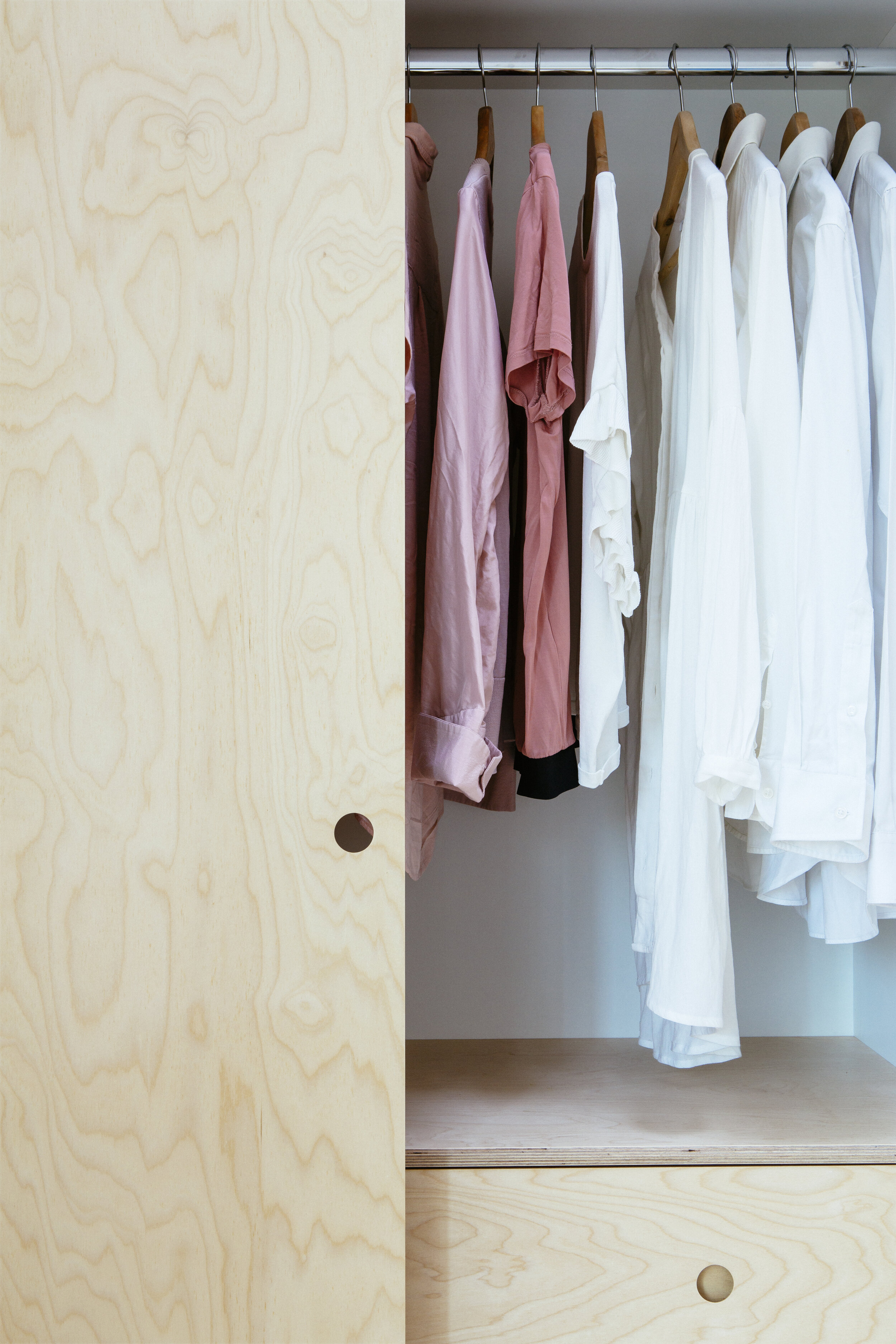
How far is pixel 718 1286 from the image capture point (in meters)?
1.04

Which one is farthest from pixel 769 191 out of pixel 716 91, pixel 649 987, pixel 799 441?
pixel 649 987

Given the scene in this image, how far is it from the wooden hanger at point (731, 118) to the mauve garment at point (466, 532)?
0.39 metres

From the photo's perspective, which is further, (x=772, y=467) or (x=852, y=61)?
(x=852, y=61)

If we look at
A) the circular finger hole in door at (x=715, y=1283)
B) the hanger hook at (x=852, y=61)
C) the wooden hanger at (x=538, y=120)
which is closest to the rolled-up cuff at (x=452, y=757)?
the circular finger hole in door at (x=715, y=1283)

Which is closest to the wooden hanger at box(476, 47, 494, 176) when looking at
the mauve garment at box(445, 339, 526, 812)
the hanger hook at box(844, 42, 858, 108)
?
the mauve garment at box(445, 339, 526, 812)

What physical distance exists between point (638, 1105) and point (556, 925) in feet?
1.20

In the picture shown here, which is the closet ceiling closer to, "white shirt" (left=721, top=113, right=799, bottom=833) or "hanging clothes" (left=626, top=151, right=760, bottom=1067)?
"hanging clothes" (left=626, top=151, right=760, bottom=1067)

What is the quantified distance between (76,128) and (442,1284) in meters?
1.34

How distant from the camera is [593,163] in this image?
1196 mm

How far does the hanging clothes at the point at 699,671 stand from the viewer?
3.20ft

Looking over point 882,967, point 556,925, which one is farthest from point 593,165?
point 882,967

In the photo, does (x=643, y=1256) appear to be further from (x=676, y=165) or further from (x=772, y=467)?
(x=676, y=165)

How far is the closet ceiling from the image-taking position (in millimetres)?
1291

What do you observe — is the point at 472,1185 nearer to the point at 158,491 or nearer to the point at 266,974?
the point at 266,974
